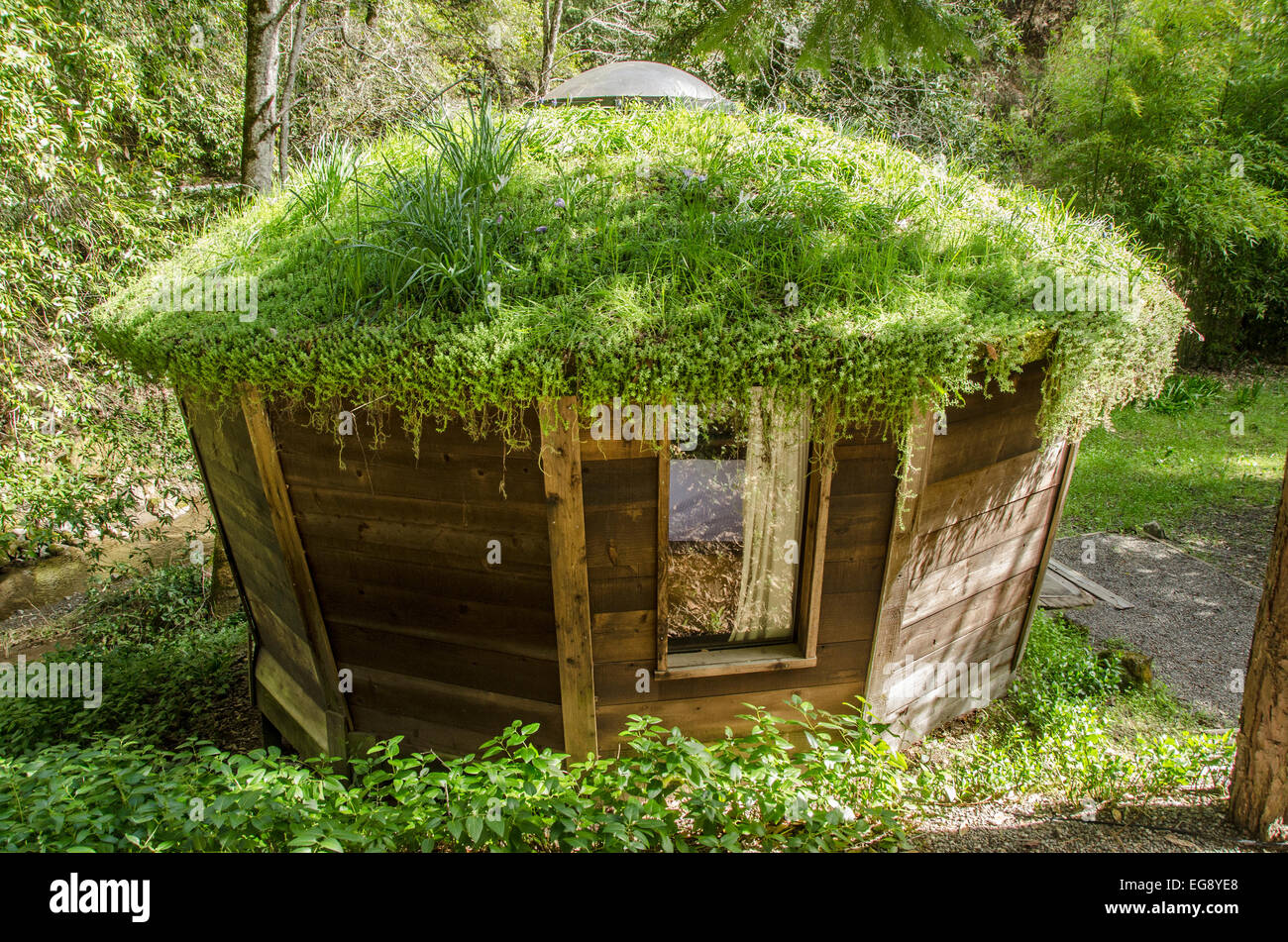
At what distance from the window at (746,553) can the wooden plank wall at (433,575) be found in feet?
2.06

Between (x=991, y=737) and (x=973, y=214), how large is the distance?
2988 millimetres

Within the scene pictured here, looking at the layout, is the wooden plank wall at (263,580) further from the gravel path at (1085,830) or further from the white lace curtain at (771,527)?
the gravel path at (1085,830)

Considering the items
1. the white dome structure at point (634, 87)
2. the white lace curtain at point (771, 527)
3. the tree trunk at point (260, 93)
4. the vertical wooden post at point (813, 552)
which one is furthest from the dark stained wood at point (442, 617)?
the tree trunk at point (260, 93)

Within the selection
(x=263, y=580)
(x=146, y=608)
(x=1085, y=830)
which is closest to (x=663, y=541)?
(x=1085, y=830)

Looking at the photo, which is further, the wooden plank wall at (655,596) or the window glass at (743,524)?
the window glass at (743,524)

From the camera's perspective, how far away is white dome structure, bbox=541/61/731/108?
446 cm

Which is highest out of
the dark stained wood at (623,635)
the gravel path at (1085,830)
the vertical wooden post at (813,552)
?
the vertical wooden post at (813,552)

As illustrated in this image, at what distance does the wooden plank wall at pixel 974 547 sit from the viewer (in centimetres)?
353

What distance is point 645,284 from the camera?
9.59 ft

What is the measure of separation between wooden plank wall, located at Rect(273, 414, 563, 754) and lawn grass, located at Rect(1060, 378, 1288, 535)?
6727 mm

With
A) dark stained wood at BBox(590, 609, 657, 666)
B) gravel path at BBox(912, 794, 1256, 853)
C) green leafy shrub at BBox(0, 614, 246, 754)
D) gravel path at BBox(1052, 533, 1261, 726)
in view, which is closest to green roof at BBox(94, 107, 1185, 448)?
dark stained wood at BBox(590, 609, 657, 666)

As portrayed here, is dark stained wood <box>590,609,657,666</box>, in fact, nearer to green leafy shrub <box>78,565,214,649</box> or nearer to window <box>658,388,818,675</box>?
window <box>658,388,818,675</box>

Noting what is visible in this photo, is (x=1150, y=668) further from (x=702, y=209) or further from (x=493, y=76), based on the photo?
(x=493, y=76)

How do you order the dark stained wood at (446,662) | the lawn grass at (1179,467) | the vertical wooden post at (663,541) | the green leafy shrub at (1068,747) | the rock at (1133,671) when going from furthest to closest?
the lawn grass at (1179,467) → the rock at (1133,671) → the dark stained wood at (446,662) → the green leafy shrub at (1068,747) → the vertical wooden post at (663,541)
